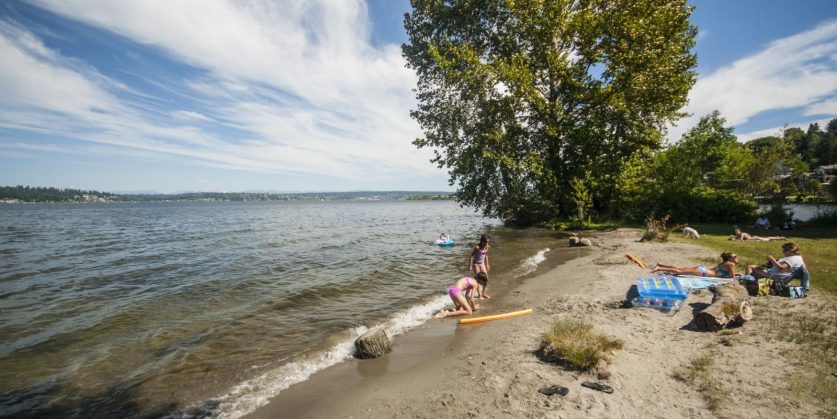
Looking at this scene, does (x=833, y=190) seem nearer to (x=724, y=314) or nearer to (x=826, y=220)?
(x=826, y=220)

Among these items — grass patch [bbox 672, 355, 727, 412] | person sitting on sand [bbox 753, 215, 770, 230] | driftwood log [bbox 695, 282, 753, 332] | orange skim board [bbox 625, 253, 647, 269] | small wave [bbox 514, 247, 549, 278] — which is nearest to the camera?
grass patch [bbox 672, 355, 727, 412]

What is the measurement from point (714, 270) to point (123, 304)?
20589 millimetres

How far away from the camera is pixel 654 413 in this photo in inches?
204

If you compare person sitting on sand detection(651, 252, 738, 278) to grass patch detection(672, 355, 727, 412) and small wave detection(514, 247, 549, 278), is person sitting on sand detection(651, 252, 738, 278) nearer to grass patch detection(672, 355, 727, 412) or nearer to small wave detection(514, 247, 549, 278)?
small wave detection(514, 247, 549, 278)

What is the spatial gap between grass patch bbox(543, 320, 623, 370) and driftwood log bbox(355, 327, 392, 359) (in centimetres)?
358

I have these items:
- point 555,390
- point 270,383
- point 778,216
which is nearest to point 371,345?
point 270,383

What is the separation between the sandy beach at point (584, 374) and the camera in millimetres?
5402

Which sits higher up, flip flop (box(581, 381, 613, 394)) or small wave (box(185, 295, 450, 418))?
flip flop (box(581, 381, 613, 394))

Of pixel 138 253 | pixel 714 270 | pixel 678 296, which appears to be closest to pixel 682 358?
pixel 678 296

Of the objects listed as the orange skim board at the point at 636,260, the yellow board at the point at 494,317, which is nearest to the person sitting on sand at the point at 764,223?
the orange skim board at the point at 636,260

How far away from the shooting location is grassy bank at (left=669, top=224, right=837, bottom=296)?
37.1 feet

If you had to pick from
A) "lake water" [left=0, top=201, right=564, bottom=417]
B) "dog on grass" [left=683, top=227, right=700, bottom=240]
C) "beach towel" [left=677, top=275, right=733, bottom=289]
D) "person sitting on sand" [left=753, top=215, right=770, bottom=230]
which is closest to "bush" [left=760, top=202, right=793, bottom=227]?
"person sitting on sand" [left=753, top=215, right=770, bottom=230]

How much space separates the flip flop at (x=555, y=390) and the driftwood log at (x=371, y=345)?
380cm

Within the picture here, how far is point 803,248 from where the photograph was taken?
16.5 m
